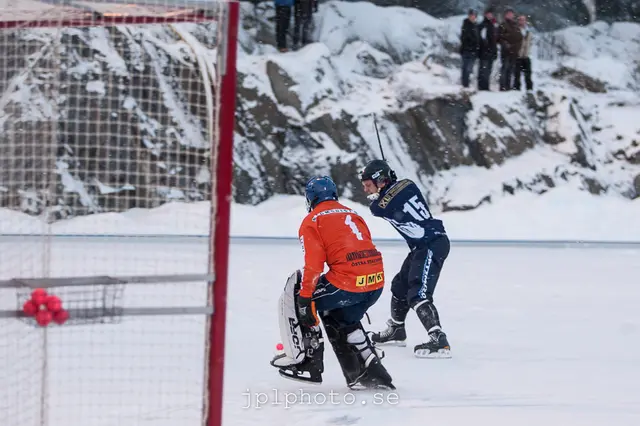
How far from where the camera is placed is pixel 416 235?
622 cm

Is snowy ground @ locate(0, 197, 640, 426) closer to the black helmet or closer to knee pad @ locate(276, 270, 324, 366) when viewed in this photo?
knee pad @ locate(276, 270, 324, 366)

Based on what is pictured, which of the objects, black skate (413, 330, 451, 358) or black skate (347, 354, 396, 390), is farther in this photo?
black skate (413, 330, 451, 358)

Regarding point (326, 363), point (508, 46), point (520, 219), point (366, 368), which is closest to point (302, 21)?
point (508, 46)

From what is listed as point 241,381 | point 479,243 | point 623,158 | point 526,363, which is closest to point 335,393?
point 241,381

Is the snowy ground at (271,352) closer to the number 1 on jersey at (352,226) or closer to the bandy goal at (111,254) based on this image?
the bandy goal at (111,254)

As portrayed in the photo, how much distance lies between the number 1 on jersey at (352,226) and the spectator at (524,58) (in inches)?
474

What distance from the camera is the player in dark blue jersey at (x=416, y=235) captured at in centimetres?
604

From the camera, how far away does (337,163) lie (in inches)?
648

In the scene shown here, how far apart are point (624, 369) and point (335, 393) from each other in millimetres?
1944

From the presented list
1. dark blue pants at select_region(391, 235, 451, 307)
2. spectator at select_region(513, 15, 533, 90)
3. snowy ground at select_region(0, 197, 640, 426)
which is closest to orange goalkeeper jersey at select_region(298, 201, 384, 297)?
snowy ground at select_region(0, 197, 640, 426)

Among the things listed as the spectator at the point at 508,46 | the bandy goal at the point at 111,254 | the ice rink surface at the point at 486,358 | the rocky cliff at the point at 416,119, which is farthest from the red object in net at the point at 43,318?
the spectator at the point at 508,46

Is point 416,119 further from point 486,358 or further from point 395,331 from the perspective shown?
point 486,358

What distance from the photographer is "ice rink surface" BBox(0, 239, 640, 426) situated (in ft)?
15.3

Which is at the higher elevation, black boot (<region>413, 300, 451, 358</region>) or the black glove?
the black glove
